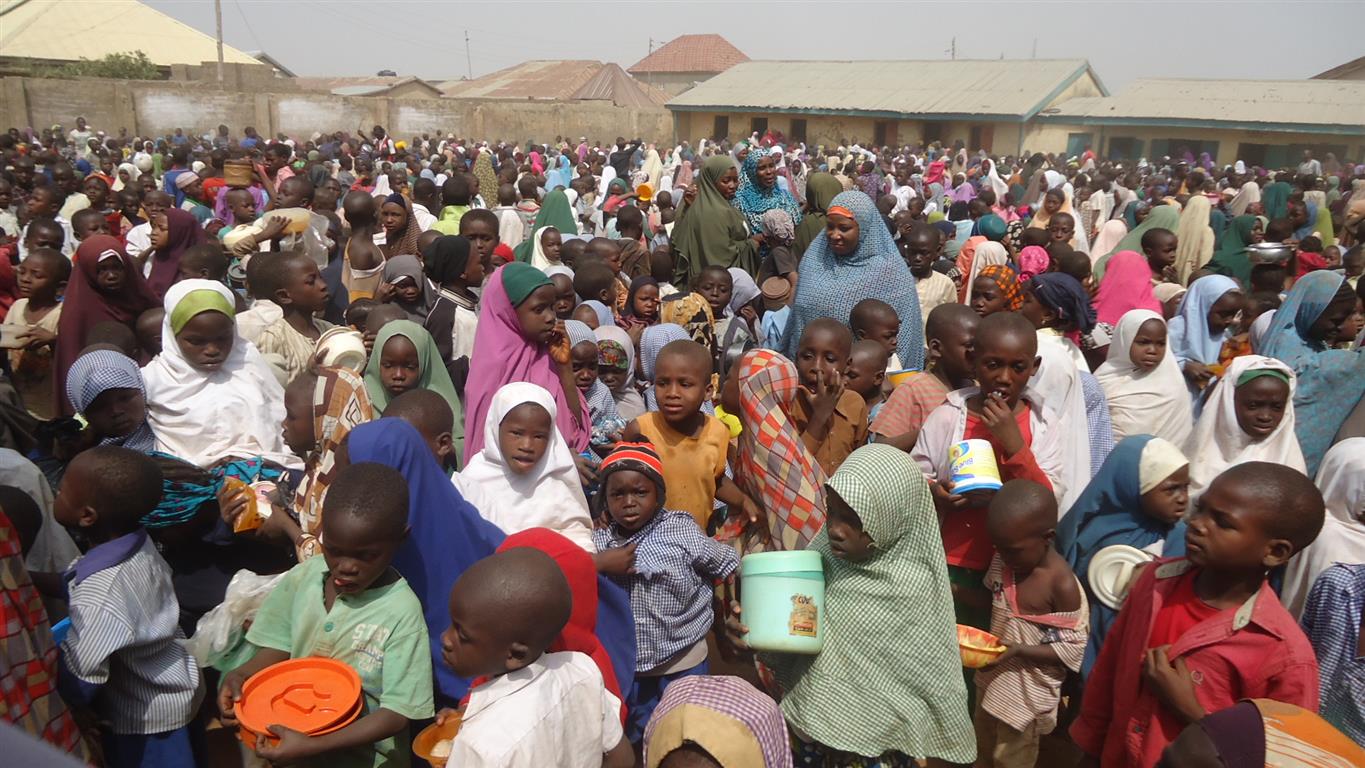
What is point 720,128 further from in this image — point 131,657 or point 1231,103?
point 131,657

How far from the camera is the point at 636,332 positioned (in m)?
5.33

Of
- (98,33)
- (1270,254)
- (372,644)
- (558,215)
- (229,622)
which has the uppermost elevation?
(98,33)

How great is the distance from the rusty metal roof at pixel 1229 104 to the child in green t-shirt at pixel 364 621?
3379 centimetres

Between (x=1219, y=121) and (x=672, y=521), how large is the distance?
34030 millimetres

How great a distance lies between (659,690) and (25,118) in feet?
102

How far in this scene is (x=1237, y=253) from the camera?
28.1ft

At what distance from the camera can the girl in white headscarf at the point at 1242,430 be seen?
3.44 meters

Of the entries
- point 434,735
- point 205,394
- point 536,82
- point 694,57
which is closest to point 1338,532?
point 434,735

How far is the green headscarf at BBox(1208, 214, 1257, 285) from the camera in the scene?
27.9 feet

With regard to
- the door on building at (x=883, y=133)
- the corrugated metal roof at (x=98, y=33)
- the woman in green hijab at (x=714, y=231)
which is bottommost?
the woman in green hijab at (x=714, y=231)

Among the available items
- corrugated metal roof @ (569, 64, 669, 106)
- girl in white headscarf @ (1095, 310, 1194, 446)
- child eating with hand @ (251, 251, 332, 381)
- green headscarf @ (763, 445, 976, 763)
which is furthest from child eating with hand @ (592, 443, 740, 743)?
corrugated metal roof @ (569, 64, 669, 106)

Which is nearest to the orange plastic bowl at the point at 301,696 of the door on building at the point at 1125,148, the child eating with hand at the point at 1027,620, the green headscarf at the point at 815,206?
the child eating with hand at the point at 1027,620

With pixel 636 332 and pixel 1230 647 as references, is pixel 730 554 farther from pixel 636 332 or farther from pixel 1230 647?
pixel 636 332

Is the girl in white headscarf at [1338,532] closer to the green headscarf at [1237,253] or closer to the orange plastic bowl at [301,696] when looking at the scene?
the orange plastic bowl at [301,696]
